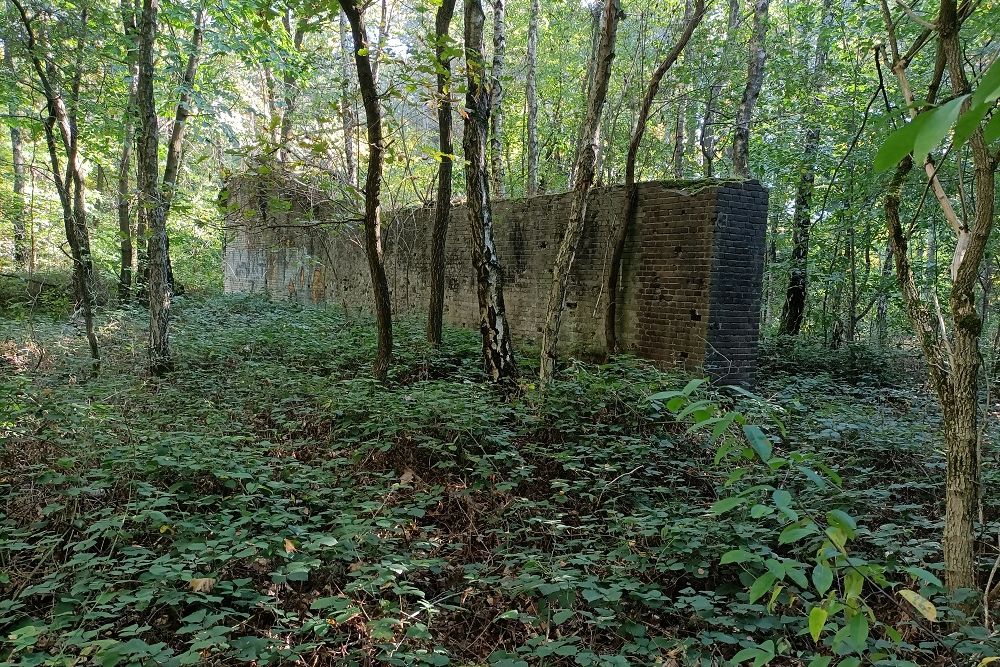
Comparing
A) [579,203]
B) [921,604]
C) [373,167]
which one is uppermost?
[373,167]

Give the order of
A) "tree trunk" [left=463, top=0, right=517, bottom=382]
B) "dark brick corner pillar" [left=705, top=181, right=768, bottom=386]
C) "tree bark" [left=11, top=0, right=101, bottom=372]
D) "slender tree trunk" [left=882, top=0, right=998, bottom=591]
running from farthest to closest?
"dark brick corner pillar" [left=705, top=181, right=768, bottom=386]
"tree bark" [left=11, top=0, right=101, bottom=372]
"tree trunk" [left=463, top=0, right=517, bottom=382]
"slender tree trunk" [left=882, top=0, right=998, bottom=591]

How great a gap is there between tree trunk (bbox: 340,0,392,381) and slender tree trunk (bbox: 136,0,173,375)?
2401 millimetres

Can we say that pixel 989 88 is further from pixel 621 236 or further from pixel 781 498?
pixel 621 236

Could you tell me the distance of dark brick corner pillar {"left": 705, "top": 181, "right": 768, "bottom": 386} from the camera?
703 cm

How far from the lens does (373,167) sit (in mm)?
6477

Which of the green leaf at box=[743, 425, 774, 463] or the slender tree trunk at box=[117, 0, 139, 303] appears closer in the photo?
the green leaf at box=[743, 425, 774, 463]

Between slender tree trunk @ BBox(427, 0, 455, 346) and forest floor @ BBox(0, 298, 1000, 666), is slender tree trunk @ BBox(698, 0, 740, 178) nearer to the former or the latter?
slender tree trunk @ BBox(427, 0, 455, 346)

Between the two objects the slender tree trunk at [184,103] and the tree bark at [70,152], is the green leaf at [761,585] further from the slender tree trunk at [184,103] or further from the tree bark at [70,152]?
the slender tree trunk at [184,103]

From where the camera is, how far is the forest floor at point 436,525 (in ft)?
8.16

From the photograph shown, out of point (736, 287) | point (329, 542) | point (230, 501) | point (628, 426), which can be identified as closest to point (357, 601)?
point (329, 542)

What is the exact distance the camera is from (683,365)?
7.30 metres

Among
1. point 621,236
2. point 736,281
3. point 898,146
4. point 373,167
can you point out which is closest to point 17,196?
point 373,167

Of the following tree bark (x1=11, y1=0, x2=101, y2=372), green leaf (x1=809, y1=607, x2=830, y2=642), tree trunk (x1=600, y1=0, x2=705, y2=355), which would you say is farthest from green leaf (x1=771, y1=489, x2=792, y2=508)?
tree bark (x1=11, y1=0, x2=101, y2=372)

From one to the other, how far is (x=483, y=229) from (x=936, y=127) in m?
6.29
